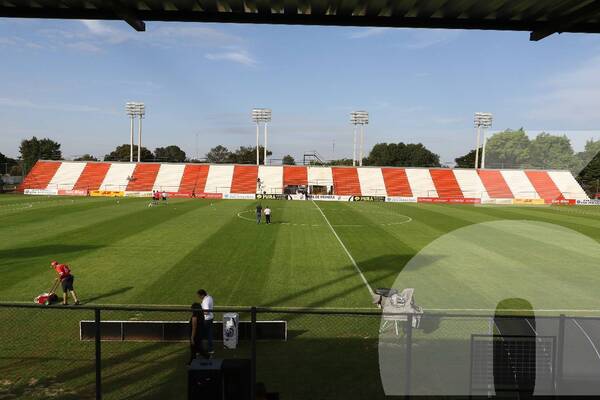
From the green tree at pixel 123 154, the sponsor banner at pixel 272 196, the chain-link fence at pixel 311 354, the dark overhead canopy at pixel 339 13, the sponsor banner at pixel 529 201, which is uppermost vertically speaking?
the green tree at pixel 123 154

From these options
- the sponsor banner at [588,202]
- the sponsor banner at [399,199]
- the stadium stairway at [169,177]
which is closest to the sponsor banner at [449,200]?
the sponsor banner at [399,199]

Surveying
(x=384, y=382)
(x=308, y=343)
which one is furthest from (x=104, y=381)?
(x=384, y=382)

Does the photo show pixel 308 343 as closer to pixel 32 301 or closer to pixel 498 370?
pixel 498 370

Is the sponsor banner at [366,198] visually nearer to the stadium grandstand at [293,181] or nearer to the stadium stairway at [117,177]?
the stadium grandstand at [293,181]

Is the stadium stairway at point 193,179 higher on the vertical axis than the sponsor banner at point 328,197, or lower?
higher

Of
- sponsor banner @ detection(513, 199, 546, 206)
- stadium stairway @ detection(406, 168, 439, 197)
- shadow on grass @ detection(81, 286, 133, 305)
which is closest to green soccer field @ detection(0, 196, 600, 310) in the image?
shadow on grass @ detection(81, 286, 133, 305)

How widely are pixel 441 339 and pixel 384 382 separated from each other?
2.99 m

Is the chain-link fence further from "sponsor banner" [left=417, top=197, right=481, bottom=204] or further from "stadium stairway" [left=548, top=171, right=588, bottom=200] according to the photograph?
"stadium stairway" [left=548, top=171, right=588, bottom=200]

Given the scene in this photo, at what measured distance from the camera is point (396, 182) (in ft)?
236

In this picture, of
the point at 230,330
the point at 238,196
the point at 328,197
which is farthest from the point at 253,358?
the point at 328,197

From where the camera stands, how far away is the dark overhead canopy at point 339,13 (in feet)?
20.5

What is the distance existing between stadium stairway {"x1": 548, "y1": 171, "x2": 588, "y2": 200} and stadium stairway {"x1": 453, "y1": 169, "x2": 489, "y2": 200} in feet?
37.5

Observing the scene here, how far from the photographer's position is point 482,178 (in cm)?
7238

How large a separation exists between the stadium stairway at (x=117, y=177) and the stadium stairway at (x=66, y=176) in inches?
180
